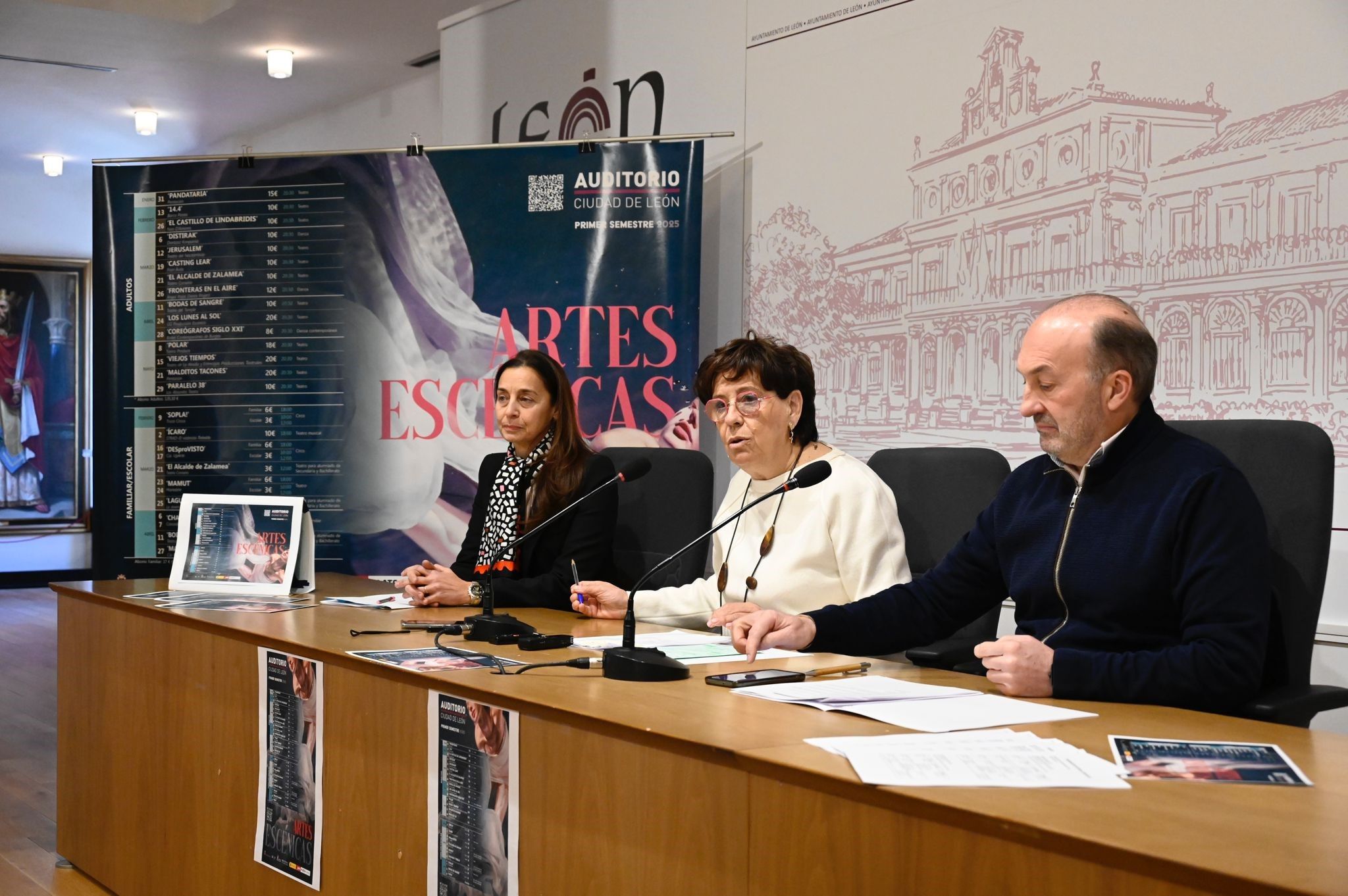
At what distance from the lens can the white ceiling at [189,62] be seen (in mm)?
4898

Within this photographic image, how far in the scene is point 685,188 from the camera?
3736 mm

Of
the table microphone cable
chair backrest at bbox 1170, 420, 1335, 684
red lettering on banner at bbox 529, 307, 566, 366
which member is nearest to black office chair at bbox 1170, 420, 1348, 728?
chair backrest at bbox 1170, 420, 1335, 684

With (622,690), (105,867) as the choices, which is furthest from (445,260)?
(622,690)

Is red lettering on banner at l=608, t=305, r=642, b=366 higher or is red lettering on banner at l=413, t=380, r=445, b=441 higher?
red lettering on banner at l=608, t=305, r=642, b=366

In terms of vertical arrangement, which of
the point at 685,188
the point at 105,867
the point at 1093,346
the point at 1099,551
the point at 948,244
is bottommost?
the point at 105,867

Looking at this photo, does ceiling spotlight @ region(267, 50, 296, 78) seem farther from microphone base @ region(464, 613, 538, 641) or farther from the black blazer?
microphone base @ region(464, 613, 538, 641)

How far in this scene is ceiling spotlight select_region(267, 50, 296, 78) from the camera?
5.37 meters

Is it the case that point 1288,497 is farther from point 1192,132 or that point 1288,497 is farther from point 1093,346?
point 1192,132

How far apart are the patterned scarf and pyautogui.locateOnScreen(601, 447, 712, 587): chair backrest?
23cm

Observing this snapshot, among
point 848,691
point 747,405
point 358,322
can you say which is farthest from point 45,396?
point 848,691

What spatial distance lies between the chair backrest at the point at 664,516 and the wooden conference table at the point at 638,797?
536 mm

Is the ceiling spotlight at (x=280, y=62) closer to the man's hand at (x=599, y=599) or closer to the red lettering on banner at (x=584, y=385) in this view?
the red lettering on banner at (x=584, y=385)

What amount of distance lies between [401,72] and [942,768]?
522 centimetres

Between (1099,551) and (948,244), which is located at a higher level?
(948,244)
